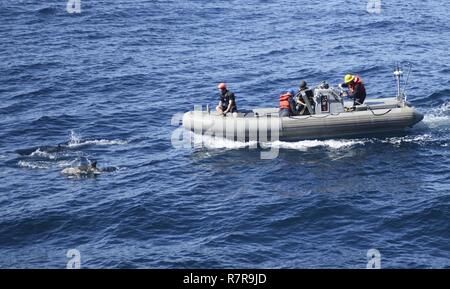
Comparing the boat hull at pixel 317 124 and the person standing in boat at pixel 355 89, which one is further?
the person standing in boat at pixel 355 89

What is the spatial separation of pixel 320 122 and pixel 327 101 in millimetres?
976

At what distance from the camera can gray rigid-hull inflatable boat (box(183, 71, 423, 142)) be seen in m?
25.5

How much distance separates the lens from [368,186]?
71.9 ft

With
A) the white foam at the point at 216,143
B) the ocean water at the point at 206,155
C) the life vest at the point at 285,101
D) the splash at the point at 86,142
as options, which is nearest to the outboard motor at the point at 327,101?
the life vest at the point at 285,101

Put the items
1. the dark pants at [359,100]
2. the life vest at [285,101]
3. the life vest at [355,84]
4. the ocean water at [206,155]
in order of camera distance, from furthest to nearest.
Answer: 1. the dark pants at [359,100]
2. the life vest at [355,84]
3. the life vest at [285,101]
4. the ocean water at [206,155]

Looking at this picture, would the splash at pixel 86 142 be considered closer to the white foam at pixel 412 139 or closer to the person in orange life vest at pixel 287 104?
the person in orange life vest at pixel 287 104

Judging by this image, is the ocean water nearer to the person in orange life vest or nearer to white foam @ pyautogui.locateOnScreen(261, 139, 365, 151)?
white foam @ pyautogui.locateOnScreen(261, 139, 365, 151)

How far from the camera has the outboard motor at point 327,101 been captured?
25944 millimetres

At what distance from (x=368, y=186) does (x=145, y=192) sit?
265 inches

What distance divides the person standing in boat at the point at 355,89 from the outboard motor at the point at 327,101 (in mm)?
463

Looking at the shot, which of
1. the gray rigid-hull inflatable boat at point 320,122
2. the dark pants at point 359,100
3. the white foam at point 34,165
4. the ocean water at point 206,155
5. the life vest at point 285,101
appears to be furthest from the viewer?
the dark pants at point 359,100

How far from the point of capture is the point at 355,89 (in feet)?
85.2

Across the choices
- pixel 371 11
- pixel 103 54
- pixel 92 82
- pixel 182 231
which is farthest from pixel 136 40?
pixel 182 231

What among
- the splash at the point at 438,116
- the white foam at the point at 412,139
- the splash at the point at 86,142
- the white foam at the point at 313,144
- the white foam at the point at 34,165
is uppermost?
the splash at the point at 438,116
